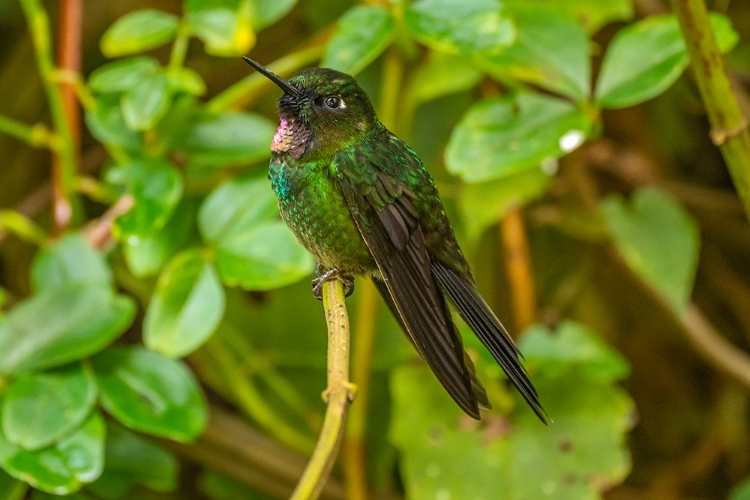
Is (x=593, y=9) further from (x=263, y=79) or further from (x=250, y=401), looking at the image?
(x=250, y=401)

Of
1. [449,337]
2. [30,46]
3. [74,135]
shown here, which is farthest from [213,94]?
[449,337]

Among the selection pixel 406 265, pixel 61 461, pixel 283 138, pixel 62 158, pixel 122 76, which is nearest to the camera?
pixel 406 265

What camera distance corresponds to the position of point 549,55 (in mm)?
1506

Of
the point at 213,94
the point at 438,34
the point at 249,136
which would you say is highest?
the point at 438,34

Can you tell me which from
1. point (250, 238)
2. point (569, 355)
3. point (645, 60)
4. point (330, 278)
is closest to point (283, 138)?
point (330, 278)

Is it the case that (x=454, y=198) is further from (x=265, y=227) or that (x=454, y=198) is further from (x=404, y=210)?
(x=404, y=210)

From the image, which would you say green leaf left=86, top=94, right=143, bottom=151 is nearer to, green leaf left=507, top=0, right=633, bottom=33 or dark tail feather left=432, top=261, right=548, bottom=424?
dark tail feather left=432, top=261, right=548, bottom=424

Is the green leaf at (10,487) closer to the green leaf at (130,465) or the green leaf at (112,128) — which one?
the green leaf at (130,465)

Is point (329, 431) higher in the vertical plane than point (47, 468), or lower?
higher

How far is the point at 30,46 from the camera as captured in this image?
2.37 metres

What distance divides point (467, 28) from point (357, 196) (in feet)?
1.27

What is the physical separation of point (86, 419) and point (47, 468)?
93 millimetres

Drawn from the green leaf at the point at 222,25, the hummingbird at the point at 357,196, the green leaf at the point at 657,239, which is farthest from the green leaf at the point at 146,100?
the green leaf at the point at 657,239

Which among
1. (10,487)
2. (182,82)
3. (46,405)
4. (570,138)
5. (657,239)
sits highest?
(182,82)
